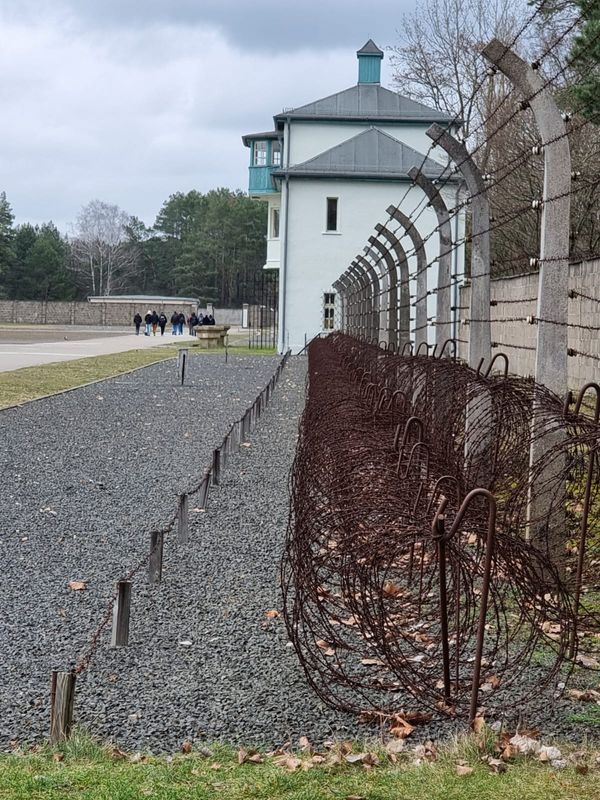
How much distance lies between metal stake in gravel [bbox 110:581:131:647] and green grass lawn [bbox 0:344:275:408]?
14.0m

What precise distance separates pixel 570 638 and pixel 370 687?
3.95 feet

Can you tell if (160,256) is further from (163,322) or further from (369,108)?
(369,108)

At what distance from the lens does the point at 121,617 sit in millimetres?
6137

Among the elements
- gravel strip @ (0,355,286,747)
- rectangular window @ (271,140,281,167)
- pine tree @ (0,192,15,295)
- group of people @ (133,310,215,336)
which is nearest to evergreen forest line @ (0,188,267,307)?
pine tree @ (0,192,15,295)

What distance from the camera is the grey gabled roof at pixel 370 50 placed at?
5497cm

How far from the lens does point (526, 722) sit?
481 cm

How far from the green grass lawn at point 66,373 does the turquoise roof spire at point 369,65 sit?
53.9ft

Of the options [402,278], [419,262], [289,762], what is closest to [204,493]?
[419,262]

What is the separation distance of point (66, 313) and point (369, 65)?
56.2 m

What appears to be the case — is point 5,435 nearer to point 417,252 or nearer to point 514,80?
point 417,252

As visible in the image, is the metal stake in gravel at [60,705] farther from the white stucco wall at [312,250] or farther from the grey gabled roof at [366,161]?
the grey gabled roof at [366,161]

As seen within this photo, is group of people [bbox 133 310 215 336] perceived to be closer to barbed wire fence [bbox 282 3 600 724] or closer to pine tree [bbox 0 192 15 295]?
pine tree [bbox 0 192 15 295]

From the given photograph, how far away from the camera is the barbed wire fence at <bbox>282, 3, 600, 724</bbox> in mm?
4965

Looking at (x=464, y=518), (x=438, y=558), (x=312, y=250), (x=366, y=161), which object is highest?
(x=366, y=161)
